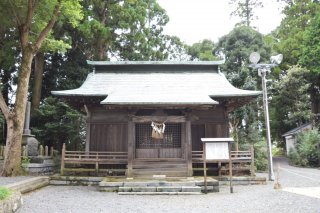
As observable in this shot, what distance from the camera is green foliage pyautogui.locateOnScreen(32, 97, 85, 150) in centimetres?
2003

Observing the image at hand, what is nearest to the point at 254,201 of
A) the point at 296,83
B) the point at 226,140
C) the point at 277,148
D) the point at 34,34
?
the point at 226,140

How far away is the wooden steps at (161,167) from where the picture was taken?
12.7 m

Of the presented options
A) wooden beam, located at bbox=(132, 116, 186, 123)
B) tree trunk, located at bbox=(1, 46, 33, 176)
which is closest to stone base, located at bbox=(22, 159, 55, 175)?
tree trunk, located at bbox=(1, 46, 33, 176)

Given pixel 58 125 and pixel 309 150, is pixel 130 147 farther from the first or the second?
pixel 309 150

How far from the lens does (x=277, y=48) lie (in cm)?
3092

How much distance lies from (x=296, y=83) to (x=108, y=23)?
18.0 meters

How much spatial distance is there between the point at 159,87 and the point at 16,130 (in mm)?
7072

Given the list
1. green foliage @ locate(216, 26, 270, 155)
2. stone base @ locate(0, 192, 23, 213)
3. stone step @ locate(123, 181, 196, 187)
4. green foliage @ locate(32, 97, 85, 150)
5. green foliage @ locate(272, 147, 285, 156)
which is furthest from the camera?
green foliage @ locate(272, 147, 285, 156)

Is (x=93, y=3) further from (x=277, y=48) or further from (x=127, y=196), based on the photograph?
(x=277, y=48)

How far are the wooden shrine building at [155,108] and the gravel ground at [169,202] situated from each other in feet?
9.29

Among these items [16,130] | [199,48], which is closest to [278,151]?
[199,48]

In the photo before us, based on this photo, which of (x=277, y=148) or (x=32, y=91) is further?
(x=277, y=148)

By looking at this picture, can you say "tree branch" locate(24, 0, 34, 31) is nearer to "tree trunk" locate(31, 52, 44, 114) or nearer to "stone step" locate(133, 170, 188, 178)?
"stone step" locate(133, 170, 188, 178)

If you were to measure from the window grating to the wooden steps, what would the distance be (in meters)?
0.77
